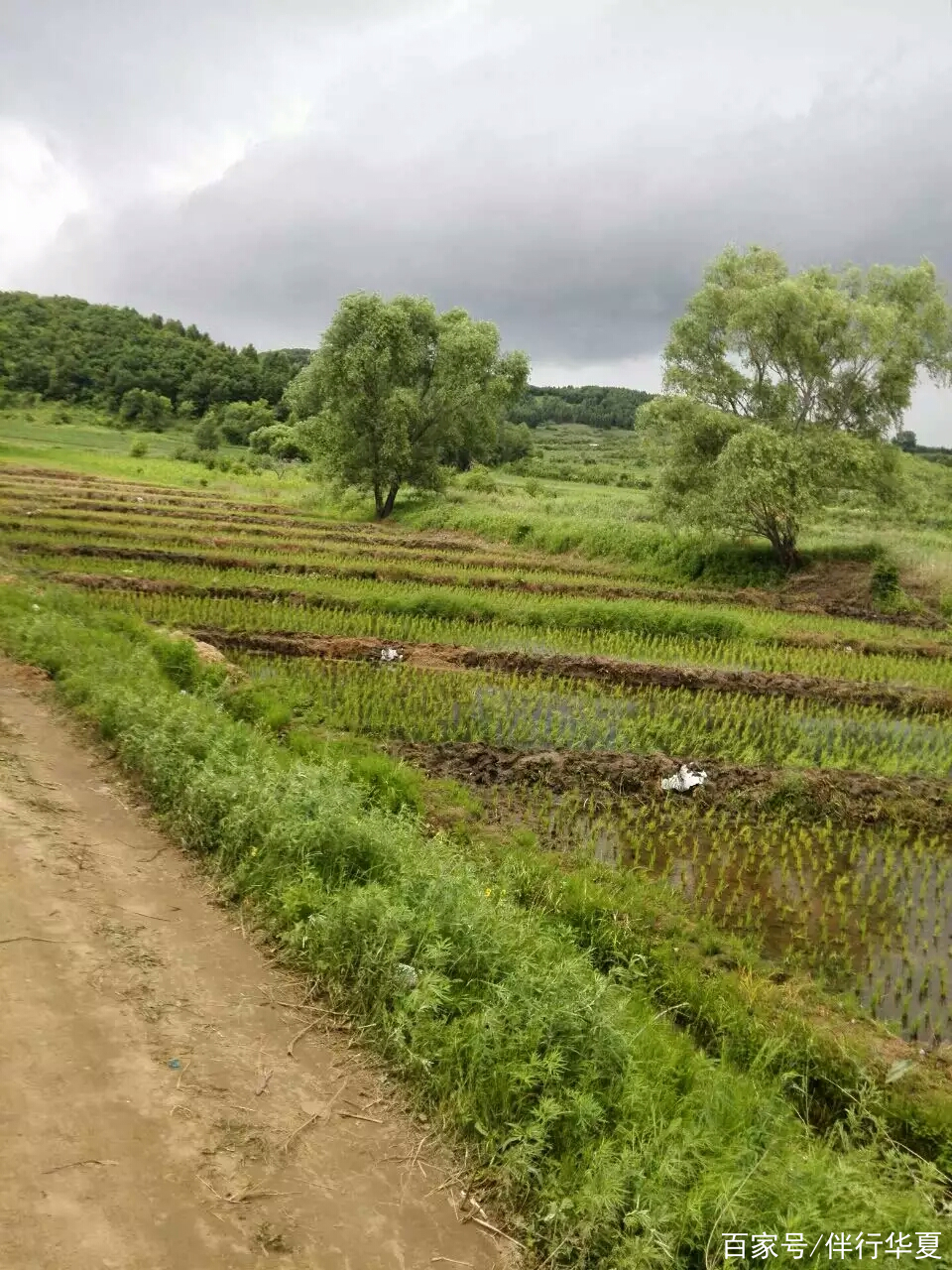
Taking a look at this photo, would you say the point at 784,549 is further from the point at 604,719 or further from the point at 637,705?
the point at 604,719

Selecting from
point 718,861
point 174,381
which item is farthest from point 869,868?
point 174,381

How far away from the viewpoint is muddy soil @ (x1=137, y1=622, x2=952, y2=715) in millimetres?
15172

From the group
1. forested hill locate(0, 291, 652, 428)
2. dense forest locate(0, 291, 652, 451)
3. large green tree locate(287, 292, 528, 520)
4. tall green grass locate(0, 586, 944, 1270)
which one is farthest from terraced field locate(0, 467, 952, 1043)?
forested hill locate(0, 291, 652, 428)

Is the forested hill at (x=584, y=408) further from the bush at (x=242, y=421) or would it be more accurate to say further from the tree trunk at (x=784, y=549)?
the tree trunk at (x=784, y=549)

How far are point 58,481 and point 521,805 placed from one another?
128ft

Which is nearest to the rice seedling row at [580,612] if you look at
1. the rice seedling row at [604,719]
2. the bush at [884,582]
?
the bush at [884,582]

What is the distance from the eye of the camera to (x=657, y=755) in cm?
1143

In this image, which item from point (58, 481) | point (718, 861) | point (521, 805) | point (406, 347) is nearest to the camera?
point (718, 861)

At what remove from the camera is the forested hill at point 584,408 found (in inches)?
4852

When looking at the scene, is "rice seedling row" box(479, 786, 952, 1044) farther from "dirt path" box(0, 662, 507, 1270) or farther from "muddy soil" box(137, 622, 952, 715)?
"muddy soil" box(137, 622, 952, 715)

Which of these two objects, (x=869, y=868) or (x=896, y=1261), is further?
(x=869, y=868)

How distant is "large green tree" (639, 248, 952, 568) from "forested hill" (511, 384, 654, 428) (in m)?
90.7

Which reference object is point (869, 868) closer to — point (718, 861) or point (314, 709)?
point (718, 861)

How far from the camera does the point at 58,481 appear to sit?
4153 centimetres
